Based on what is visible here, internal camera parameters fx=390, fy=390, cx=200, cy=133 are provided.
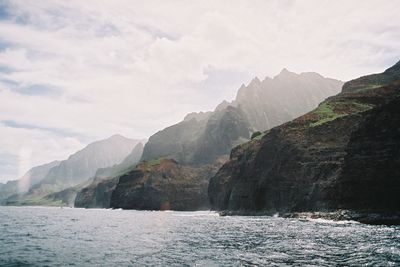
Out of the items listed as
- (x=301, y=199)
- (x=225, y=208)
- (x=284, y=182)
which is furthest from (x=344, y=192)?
(x=225, y=208)

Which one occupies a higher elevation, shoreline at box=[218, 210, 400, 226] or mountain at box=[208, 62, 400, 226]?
mountain at box=[208, 62, 400, 226]

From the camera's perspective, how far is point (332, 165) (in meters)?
99.2

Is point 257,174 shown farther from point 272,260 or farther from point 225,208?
point 272,260

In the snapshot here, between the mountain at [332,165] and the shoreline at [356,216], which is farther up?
the mountain at [332,165]

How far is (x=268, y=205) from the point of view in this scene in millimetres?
123625

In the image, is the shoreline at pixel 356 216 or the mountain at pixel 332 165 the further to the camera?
the mountain at pixel 332 165

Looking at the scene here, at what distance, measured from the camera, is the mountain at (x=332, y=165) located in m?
70.6

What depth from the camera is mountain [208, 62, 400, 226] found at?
2781 inches

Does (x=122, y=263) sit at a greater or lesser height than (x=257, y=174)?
lesser

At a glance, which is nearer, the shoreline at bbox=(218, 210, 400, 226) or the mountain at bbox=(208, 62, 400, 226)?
the shoreline at bbox=(218, 210, 400, 226)

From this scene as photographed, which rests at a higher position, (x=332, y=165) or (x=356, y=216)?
(x=332, y=165)

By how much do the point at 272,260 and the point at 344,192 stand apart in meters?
52.6

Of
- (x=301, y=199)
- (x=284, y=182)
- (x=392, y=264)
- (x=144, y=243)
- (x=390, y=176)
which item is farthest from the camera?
(x=284, y=182)

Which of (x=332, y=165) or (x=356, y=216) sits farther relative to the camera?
(x=332, y=165)
